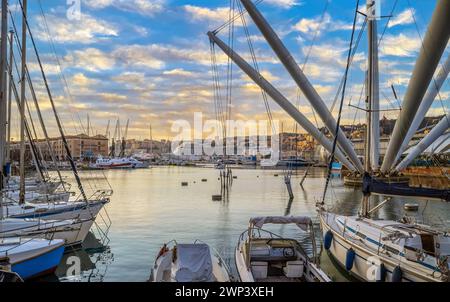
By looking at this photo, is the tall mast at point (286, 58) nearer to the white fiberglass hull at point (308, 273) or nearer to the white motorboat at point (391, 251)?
the white motorboat at point (391, 251)

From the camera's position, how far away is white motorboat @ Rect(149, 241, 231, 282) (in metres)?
12.1

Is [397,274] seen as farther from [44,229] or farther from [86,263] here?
[44,229]

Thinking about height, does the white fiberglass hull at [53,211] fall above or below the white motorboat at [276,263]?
above

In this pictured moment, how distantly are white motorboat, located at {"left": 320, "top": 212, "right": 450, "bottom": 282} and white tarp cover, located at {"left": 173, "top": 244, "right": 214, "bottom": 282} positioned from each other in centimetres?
577

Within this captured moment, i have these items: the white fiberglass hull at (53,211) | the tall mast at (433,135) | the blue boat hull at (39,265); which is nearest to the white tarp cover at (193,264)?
the blue boat hull at (39,265)

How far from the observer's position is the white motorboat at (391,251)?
1262cm

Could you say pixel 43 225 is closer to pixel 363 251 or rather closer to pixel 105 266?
pixel 105 266

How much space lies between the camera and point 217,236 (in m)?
25.5

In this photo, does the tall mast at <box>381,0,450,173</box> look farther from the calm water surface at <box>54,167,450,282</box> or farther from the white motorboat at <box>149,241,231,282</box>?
the white motorboat at <box>149,241,231,282</box>

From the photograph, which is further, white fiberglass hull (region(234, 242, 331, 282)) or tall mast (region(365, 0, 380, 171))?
tall mast (region(365, 0, 380, 171))

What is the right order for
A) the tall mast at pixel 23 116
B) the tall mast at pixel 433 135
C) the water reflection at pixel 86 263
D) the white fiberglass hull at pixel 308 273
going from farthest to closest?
1. the tall mast at pixel 433 135
2. the tall mast at pixel 23 116
3. the water reflection at pixel 86 263
4. the white fiberglass hull at pixel 308 273

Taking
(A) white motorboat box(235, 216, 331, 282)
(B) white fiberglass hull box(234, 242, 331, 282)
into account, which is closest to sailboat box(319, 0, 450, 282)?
(A) white motorboat box(235, 216, 331, 282)

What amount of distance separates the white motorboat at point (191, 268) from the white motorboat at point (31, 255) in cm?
447

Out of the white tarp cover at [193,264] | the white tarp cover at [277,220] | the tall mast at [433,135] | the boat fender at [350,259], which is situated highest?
the tall mast at [433,135]
